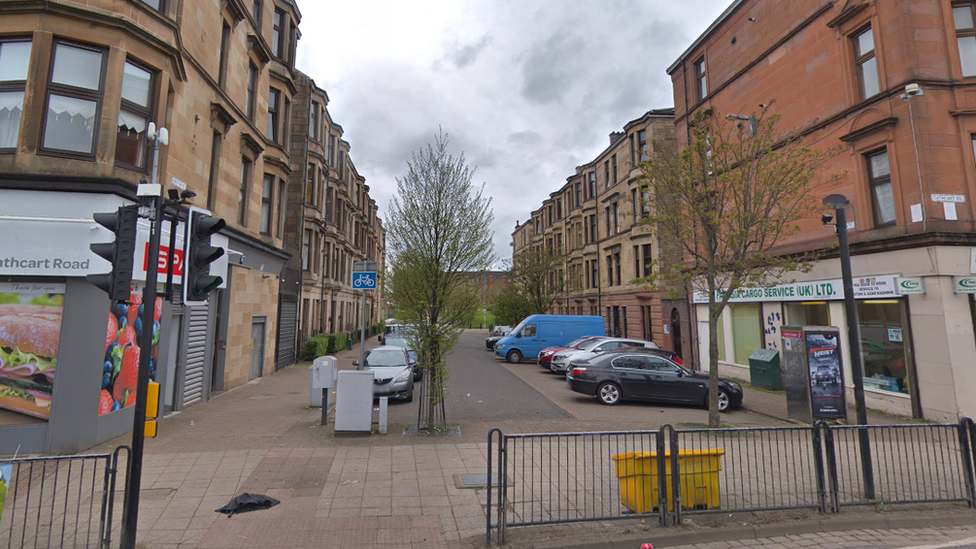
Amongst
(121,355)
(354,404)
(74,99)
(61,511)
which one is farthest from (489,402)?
(74,99)

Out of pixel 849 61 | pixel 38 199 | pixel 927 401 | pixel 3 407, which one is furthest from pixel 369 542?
pixel 849 61

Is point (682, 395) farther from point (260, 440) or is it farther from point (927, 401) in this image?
point (260, 440)

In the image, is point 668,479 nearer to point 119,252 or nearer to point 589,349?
point 119,252

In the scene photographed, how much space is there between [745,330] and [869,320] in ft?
17.7

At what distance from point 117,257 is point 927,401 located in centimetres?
1590

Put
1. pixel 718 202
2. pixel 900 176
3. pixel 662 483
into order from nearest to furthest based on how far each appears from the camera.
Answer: pixel 662 483 → pixel 718 202 → pixel 900 176

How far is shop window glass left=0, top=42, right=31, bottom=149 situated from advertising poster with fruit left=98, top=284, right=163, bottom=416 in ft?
10.8

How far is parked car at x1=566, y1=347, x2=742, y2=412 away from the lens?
42.2ft

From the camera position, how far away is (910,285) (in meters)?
11.5

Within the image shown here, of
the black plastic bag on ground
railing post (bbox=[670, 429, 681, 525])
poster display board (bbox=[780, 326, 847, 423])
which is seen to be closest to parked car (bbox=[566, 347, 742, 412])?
poster display board (bbox=[780, 326, 847, 423])

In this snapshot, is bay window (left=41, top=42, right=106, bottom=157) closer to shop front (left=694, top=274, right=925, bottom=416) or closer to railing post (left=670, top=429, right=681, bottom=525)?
railing post (left=670, top=429, right=681, bottom=525)

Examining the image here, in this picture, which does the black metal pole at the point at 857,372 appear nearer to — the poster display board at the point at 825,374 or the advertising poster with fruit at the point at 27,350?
the poster display board at the point at 825,374

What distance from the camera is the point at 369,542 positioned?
4988mm

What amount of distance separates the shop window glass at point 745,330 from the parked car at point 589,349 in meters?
3.10
